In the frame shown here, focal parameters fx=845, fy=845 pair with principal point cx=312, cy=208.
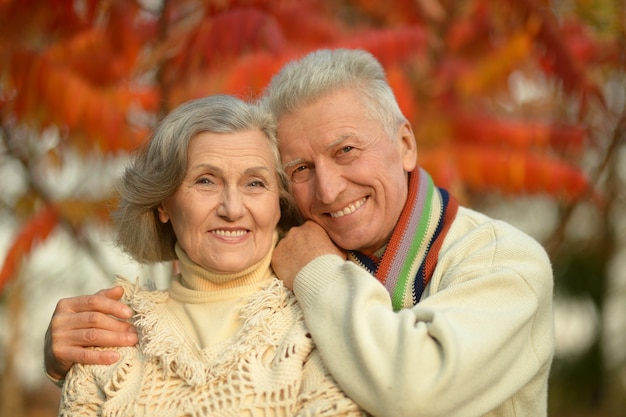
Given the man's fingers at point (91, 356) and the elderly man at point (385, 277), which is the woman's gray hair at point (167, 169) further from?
the man's fingers at point (91, 356)

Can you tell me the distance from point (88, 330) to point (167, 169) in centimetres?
64

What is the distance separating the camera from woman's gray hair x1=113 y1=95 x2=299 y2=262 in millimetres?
2963

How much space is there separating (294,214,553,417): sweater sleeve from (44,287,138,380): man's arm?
672 millimetres

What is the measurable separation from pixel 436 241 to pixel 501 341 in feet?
1.75

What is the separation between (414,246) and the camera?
120 inches

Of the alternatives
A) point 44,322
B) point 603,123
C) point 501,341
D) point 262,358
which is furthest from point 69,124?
point 44,322

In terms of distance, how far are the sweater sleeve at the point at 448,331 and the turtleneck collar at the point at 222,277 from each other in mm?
219

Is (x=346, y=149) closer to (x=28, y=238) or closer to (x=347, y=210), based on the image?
(x=347, y=210)

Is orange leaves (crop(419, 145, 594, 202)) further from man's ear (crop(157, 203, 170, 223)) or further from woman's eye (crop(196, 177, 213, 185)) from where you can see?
woman's eye (crop(196, 177, 213, 185))

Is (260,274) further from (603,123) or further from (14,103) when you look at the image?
(603,123)

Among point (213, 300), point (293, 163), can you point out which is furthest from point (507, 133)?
point (213, 300)

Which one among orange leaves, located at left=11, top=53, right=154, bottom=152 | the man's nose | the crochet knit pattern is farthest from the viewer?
orange leaves, located at left=11, top=53, right=154, bottom=152

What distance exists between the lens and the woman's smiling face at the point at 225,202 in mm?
2920

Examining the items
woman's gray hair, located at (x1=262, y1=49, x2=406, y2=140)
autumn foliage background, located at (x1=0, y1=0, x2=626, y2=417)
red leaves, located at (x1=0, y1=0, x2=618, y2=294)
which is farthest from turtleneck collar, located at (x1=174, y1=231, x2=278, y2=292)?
red leaves, located at (x1=0, y1=0, x2=618, y2=294)
